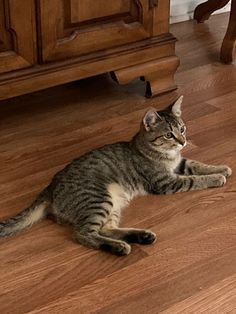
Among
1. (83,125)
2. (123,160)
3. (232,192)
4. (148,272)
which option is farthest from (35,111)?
(148,272)

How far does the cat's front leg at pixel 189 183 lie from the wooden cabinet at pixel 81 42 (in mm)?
564

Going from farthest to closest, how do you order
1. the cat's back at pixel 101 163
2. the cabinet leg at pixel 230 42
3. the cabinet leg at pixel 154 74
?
the cabinet leg at pixel 230 42 → the cabinet leg at pixel 154 74 → the cat's back at pixel 101 163

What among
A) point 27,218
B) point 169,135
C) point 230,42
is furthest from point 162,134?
point 230,42

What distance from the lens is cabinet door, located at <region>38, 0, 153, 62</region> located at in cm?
202

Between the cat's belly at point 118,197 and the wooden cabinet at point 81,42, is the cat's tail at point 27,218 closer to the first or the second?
the cat's belly at point 118,197

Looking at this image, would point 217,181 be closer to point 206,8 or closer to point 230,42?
point 230,42

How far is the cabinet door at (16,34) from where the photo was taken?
1.91 meters

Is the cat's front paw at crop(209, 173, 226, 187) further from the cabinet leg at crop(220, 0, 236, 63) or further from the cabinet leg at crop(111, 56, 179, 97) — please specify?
the cabinet leg at crop(220, 0, 236, 63)

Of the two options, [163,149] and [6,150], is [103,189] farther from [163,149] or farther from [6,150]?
[6,150]

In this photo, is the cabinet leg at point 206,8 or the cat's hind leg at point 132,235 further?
the cabinet leg at point 206,8

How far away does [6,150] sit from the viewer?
6.72ft

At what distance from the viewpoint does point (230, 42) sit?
104 inches

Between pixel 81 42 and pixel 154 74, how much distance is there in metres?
0.36

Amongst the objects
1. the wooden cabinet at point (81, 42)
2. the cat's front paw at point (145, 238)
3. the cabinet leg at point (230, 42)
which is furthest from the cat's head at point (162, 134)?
the cabinet leg at point (230, 42)
